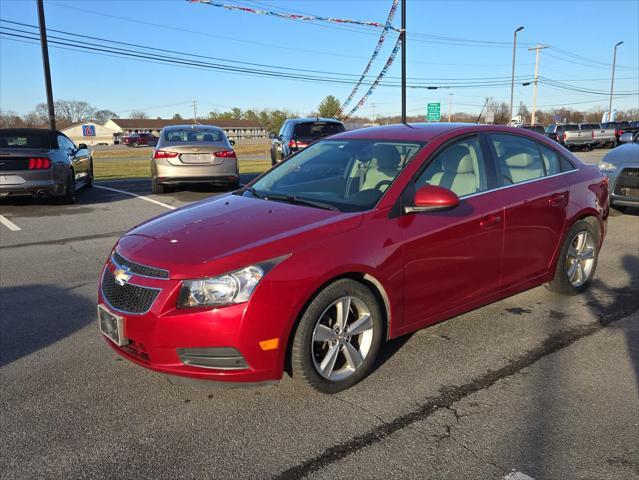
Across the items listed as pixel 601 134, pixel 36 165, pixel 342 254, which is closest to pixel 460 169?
pixel 342 254

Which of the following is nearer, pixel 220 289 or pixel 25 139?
pixel 220 289

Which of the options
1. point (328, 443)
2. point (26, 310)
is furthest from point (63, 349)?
point (328, 443)

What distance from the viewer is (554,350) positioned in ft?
12.8

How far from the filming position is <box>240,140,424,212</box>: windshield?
12.3ft

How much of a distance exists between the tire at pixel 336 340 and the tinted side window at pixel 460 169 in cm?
107

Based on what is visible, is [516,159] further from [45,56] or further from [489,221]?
[45,56]

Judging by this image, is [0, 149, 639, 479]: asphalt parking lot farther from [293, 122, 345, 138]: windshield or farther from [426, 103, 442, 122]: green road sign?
[426, 103, 442, 122]: green road sign

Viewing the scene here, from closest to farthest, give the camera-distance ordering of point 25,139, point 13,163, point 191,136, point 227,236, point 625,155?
point 227,236 → point 625,155 → point 13,163 → point 25,139 → point 191,136

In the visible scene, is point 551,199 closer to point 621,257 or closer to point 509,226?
point 509,226

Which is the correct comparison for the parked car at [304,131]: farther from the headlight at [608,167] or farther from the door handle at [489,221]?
the door handle at [489,221]

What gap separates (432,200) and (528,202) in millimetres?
1297

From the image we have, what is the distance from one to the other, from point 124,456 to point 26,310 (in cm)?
275

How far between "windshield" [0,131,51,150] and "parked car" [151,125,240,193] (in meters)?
2.14

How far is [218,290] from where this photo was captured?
288cm
